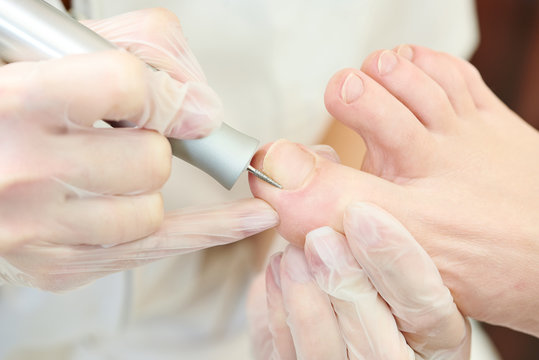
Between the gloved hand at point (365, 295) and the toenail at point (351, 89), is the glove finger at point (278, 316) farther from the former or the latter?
the toenail at point (351, 89)

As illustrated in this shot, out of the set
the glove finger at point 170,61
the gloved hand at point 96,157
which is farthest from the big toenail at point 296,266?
the glove finger at point 170,61

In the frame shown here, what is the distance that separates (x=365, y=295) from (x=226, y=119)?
1.24ft

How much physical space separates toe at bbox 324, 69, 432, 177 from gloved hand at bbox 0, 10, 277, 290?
18 cm

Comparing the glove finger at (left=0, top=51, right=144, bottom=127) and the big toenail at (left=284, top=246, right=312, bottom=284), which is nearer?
the glove finger at (left=0, top=51, right=144, bottom=127)

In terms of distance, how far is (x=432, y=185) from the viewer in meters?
0.68

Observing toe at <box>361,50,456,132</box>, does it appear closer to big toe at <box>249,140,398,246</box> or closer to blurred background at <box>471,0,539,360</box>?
big toe at <box>249,140,398,246</box>

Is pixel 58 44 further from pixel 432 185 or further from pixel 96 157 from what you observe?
pixel 432 185

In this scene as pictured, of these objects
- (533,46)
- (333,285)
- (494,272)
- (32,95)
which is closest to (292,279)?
(333,285)

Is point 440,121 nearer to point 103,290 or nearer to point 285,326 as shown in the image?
point 285,326

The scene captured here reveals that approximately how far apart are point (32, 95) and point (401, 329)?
495 millimetres

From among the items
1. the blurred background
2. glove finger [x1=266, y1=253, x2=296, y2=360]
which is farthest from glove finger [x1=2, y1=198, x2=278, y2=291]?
the blurred background

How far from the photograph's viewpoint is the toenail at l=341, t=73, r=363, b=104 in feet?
2.13

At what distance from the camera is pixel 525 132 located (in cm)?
76

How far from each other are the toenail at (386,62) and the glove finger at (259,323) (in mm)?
379
